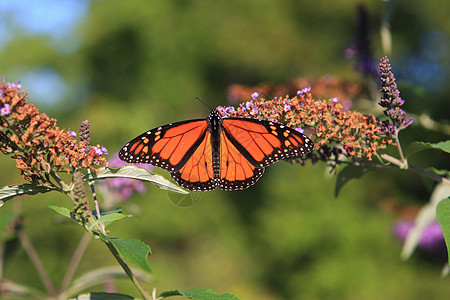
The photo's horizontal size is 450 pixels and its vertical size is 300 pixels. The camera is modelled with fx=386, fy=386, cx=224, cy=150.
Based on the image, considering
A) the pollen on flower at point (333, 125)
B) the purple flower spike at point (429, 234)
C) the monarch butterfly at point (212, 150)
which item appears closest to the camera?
the pollen on flower at point (333, 125)

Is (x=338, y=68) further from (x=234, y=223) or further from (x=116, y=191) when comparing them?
(x=116, y=191)

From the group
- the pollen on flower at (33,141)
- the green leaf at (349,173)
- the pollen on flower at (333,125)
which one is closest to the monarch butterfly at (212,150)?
the pollen on flower at (333,125)

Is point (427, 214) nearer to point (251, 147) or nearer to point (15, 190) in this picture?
point (251, 147)

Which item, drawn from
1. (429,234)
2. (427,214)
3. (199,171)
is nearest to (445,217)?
(427,214)

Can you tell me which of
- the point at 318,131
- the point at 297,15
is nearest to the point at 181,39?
the point at 297,15

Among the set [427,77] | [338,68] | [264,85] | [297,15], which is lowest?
[264,85]

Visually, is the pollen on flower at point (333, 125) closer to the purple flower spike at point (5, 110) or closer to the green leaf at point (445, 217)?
the green leaf at point (445, 217)

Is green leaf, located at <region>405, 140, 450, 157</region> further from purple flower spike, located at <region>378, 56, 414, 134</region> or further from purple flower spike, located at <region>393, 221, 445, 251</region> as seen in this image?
purple flower spike, located at <region>393, 221, 445, 251</region>
